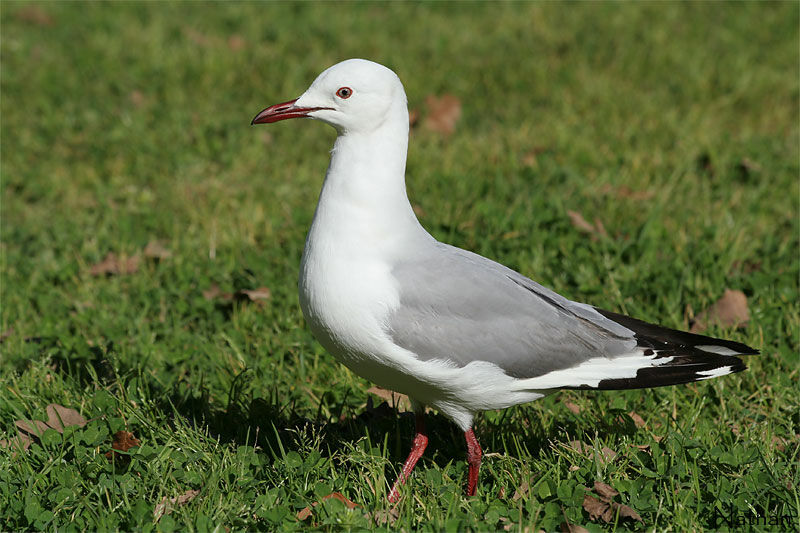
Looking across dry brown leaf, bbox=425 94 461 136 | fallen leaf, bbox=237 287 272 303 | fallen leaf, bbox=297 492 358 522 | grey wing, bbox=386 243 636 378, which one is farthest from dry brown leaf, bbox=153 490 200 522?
dry brown leaf, bbox=425 94 461 136

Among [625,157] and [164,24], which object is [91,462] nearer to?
[625,157]

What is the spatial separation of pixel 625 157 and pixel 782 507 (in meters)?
3.54

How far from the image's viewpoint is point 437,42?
826cm

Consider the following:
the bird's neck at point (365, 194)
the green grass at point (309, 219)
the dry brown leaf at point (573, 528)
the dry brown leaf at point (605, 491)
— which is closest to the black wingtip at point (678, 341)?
the green grass at point (309, 219)

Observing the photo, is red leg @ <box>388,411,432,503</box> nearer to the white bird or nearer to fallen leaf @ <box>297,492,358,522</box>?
the white bird

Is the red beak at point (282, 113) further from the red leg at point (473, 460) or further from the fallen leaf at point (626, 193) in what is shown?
the fallen leaf at point (626, 193)

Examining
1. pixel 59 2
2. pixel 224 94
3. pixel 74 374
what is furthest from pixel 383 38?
pixel 74 374

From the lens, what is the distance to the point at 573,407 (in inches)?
159

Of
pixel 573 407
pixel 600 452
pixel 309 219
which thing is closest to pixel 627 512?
pixel 600 452

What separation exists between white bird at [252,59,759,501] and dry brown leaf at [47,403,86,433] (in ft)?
3.80

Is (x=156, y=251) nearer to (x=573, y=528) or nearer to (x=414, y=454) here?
(x=414, y=454)

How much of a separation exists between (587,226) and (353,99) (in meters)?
2.37

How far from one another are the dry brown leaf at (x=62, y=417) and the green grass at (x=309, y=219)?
0.10m

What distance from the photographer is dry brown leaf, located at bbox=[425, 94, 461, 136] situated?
715 cm
